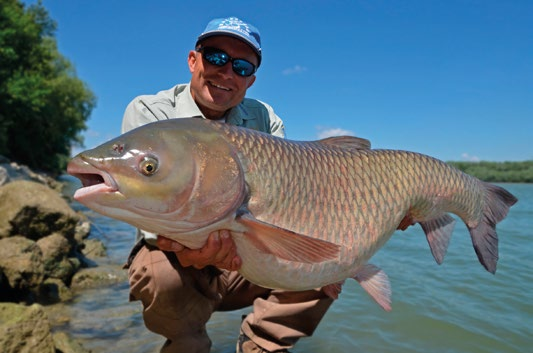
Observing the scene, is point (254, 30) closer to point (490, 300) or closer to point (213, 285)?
point (213, 285)

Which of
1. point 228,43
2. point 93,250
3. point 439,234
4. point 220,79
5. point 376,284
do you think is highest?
point 228,43

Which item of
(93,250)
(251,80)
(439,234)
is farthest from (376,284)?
(93,250)

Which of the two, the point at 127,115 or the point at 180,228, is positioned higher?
the point at 127,115

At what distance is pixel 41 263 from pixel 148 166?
4.34 meters

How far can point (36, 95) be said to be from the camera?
26.6 meters

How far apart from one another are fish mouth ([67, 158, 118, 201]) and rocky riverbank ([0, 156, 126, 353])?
2070 millimetres

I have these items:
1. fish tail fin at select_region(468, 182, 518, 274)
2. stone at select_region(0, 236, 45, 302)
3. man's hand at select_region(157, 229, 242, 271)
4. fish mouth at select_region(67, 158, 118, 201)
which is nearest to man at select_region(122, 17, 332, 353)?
man's hand at select_region(157, 229, 242, 271)

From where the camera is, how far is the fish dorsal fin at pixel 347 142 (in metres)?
2.67

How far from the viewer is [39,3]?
107 ft

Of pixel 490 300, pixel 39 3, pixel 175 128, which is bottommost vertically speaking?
pixel 490 300

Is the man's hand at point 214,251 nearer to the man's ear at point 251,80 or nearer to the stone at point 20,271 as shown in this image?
the man's ear at point 251,80

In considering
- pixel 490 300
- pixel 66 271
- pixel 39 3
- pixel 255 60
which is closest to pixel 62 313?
pixel 66 271

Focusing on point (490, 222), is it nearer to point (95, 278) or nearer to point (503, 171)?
point (95, 278)

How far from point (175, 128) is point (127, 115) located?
130cm
